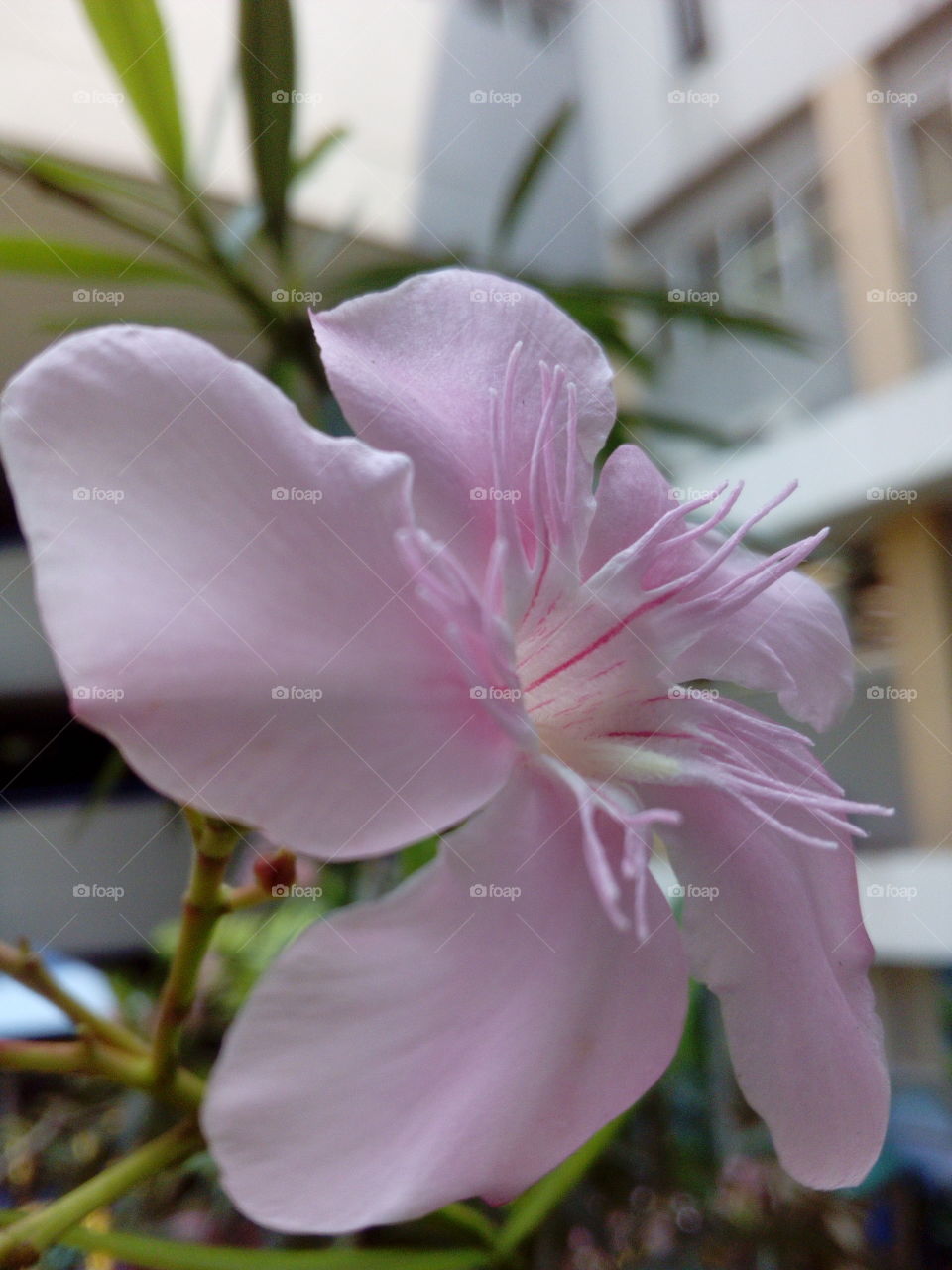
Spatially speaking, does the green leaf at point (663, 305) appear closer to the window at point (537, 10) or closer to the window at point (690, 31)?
the window at point (690, 31)

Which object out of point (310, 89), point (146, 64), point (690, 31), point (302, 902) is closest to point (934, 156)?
point (690, 31)

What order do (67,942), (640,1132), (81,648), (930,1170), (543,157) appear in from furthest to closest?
1. (67,942)
2. (930,1170)
3. (543,157)
4. (640,1132)
5. (81,648)

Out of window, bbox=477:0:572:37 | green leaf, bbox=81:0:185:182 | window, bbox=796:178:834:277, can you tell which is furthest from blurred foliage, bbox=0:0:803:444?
window, bbox=477:0:572:37

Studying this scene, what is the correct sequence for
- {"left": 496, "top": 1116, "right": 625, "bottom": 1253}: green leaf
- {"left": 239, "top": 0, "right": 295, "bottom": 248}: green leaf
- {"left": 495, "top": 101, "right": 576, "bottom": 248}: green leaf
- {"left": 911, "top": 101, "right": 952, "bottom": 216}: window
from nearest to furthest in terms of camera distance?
{"left": 496, "top": 1116, "right": 625, "bottom": 1253}: green leaf → {"left": 239, "top": 0, "right": 295, "bottom": 248}: green leaf → {"left": 495, "top": 101, "right": 576, "bottom": 248}: green leaf → {"left": 911, "top": 101, "right": 952, "bottom": 216}: window

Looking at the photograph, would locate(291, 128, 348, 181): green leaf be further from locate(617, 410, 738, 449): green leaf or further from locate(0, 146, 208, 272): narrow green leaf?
locate(617, 410, 738, 449): green leaf

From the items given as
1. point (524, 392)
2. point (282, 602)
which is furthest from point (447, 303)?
point (282, 602)

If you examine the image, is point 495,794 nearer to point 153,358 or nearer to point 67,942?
point 153,358
